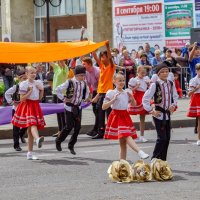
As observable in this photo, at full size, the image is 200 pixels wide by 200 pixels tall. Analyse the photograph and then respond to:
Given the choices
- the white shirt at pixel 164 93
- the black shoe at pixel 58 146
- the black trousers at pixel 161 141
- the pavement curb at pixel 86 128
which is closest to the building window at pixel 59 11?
the pavement curb at pixel 86 128

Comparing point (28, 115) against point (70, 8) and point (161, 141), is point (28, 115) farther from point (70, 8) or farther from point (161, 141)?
point (70, 8)

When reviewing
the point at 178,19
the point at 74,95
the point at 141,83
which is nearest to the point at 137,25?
the point at 178,19

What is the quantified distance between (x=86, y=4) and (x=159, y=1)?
9.72 metres

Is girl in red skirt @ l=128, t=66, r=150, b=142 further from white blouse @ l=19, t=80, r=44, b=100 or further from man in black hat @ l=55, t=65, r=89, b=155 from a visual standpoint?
white blouse @ l=19, t=80, r=44, b=100

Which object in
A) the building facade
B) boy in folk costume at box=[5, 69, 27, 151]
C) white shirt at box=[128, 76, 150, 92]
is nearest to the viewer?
boy in folk costume at box=[5, 69, 27, 151]

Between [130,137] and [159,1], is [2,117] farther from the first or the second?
[159,1]

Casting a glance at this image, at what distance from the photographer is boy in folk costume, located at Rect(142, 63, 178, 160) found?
41.1 feet

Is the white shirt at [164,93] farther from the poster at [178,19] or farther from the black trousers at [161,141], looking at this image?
the poster at [178,19]

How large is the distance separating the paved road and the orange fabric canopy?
1726mm

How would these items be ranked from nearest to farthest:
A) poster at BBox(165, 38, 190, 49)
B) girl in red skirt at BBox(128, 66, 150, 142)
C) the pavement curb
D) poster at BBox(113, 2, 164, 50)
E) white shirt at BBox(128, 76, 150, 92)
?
girl in red skirt at BBox(128, 66, 150, 142), white shirt at BBox(128, 76, 150, 92), the pavement curb, poster at BBox(165, 38, 190, 49), poster at BBox(113, 2, 164, 50)

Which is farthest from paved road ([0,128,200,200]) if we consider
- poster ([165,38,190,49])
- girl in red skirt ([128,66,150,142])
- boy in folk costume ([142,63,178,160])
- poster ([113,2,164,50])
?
poster ([113,2,164,50])

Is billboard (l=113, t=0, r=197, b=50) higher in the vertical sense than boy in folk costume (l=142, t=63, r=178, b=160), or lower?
higher

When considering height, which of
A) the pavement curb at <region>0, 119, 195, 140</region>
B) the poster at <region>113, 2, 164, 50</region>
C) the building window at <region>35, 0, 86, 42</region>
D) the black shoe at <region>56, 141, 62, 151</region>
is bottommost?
the pavement curb at <region>0, 119, 195, 140</region>

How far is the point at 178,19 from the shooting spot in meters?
32.5
